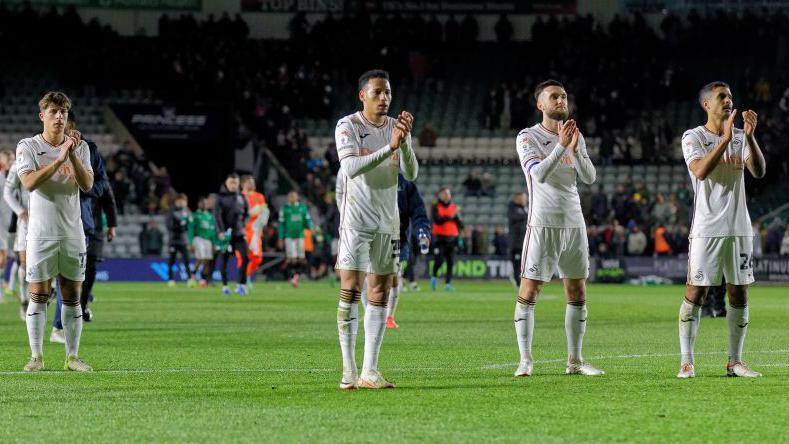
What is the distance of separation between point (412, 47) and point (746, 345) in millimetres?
32985

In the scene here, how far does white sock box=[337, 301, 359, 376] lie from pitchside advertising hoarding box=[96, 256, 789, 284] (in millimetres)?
28594

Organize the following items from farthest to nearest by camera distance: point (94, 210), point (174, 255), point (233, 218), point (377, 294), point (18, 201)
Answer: point (174, 255) → point (233, 218) → point (94, 210) → point (18, 201) → point (377, 294)

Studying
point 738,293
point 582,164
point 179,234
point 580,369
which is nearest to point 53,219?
point 582,164

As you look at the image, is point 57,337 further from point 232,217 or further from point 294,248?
point 294,248

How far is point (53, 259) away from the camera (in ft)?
38.9

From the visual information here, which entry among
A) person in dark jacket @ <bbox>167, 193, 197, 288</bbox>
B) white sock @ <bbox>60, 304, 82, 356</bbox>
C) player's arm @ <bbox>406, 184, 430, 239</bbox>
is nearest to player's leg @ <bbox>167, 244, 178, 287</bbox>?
person in dark jacket @ <bbox>167, 193, 197, 288</bbox>

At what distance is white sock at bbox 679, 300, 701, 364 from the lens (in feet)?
36.7

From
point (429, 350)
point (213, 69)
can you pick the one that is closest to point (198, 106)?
point (213, 69)

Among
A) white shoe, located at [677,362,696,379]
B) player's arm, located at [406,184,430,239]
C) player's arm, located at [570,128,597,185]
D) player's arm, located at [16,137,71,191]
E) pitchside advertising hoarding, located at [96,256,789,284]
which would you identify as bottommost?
pitchside advertising hoarding, located at [96,256,789,284]

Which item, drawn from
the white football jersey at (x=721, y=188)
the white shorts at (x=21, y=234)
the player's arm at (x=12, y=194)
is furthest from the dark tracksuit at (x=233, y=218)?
the white football jersey at (x=721, y=188)

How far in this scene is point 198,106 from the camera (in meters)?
42.1

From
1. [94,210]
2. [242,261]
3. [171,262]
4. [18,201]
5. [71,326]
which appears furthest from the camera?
[171,262]

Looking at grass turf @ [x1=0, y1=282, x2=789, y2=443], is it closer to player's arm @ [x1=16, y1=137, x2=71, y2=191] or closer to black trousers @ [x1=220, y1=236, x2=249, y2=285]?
player's arm @ [x1=16, y1=137, x2=71, y2=191]

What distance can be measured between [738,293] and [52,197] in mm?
5506
